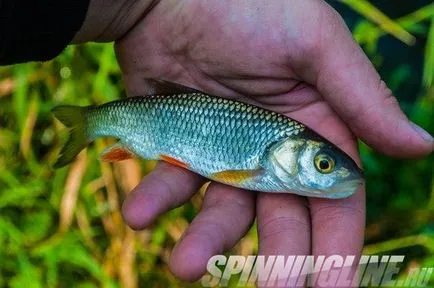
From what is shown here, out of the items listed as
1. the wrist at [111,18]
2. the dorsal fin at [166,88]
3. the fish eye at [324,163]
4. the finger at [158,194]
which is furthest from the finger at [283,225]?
the wrist at [111,18]

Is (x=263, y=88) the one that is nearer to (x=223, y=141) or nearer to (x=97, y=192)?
(x=223, y=141)

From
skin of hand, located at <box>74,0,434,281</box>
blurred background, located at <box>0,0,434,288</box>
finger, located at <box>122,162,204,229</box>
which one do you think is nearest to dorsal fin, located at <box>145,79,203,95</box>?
skin of hand, located at <box>74,0,434,281</box>

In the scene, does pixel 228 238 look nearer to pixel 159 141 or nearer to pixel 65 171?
pixel 159 141

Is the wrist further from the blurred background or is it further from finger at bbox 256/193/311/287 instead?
finger at bbox 256/193/311/287

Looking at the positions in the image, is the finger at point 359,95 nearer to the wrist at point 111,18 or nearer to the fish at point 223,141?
the fish at point 223,141

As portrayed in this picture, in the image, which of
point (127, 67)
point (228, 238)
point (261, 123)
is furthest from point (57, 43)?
point (228, 238)

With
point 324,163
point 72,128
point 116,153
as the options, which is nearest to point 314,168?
point 324,163
